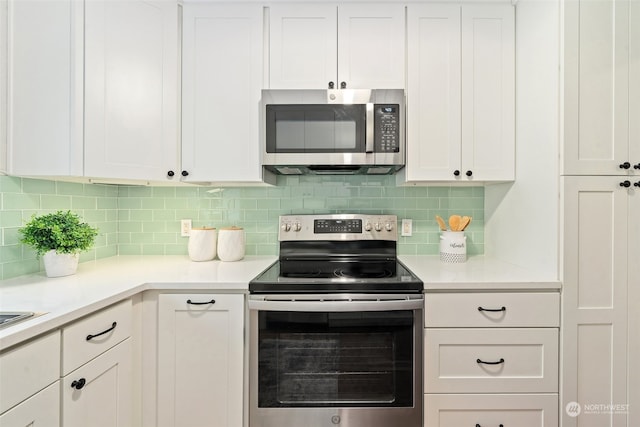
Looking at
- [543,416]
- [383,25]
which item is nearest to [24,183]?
[383,25]

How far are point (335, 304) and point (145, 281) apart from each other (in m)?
0.85

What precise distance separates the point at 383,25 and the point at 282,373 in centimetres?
184

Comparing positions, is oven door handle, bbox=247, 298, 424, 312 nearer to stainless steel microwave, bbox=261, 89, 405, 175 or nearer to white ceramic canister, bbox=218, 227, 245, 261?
white ceramic canister, bbox=218, 227, 245, 261

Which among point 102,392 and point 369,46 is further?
point 369,46

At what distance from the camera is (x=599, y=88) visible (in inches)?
58.1

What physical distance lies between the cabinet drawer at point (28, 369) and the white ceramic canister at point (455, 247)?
1.85 meters

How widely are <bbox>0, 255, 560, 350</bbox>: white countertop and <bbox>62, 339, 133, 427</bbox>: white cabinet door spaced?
0.70 feet

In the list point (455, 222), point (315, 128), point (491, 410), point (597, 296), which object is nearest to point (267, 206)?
point (315, 128)

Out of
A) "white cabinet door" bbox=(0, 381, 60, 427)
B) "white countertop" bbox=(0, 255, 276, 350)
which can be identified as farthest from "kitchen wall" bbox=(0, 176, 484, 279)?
"white cabinet door" bbox=(0, 381, 60, 427)

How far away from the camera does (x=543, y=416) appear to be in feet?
4.92

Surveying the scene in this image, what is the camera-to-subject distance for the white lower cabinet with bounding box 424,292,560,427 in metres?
1.50

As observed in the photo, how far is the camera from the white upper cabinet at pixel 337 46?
6.02 ft

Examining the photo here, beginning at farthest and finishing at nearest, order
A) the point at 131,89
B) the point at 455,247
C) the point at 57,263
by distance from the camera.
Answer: the point at 455,247
the point at 131,89
the point at 57,263

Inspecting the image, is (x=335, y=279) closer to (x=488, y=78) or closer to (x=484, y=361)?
(x=484, y=361)
